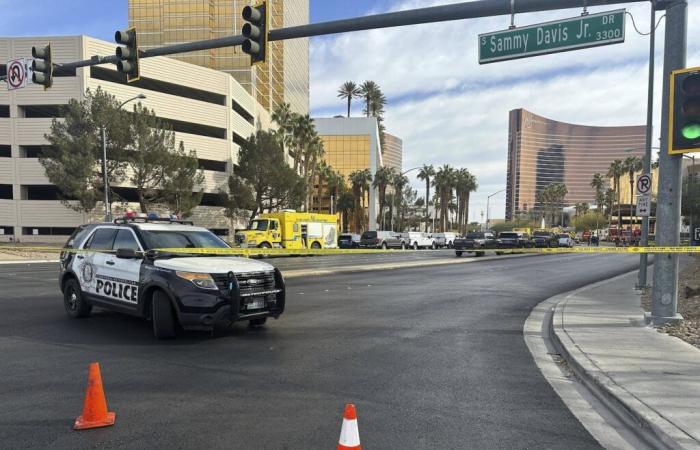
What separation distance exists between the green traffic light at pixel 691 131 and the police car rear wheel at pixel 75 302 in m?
10.3

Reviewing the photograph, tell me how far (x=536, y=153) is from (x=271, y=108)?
366 ft

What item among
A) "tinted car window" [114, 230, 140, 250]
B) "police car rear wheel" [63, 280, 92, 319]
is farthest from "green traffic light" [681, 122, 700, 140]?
"police car rear wheel" [63, 280, 92, 319]

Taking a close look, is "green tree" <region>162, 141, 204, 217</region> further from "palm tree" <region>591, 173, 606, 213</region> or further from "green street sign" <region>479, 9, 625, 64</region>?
"palm tree" <region>591, 173, 606, 213</region>

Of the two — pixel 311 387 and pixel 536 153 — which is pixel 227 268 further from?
pixel 536 153

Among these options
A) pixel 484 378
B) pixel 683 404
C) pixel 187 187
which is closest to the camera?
pixel 683 404

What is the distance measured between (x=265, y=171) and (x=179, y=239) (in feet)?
129

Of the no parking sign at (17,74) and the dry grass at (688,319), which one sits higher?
the no parking sign at (17,74)

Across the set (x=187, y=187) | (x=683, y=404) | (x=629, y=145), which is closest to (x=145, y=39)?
(x=187, y=187)

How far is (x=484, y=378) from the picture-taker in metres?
5.80

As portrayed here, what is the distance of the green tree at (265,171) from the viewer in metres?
47.2

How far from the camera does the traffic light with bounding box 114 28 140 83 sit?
38.4 feet

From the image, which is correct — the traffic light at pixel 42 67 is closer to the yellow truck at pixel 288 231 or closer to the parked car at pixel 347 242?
the yellow truck at pixel 288 231

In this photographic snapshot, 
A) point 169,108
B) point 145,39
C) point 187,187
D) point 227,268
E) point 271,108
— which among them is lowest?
point 227,268

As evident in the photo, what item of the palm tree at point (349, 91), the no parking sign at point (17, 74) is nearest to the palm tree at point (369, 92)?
the palm tree at point (349, 91)
